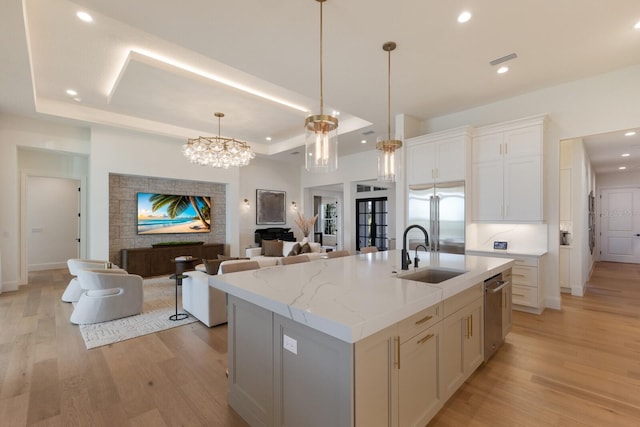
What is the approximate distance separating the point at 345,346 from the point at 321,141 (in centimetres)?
164

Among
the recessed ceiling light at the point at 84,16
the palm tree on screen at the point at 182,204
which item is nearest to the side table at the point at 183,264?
the recessed ceiling light at the point at 84,16

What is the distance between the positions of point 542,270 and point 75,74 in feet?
25.2

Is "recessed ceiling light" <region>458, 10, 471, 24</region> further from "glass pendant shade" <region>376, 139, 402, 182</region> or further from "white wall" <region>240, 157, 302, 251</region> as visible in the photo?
"white wall" <region>240, 157, 302, 251</region>

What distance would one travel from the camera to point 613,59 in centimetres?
358

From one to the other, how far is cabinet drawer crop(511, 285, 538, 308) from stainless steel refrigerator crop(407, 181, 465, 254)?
919mm

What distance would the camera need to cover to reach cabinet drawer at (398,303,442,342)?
1616mm

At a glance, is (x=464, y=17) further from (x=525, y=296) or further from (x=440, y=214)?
(x=525, y=296)

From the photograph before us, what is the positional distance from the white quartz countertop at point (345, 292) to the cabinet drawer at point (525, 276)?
175cm

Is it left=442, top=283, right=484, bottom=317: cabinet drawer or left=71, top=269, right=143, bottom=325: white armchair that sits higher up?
left=442, top=283, right=484, bottom=317: cabinet drawer

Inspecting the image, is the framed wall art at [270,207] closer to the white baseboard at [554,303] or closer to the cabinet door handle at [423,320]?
the white baseboard at [554,303]

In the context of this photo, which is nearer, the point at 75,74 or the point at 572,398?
the point at 572,398

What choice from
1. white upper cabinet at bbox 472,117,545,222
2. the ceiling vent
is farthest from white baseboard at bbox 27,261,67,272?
the ceiling vent

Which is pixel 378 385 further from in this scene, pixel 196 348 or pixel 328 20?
pixel 328 20

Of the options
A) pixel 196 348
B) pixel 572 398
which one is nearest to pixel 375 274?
pixel 572 398
